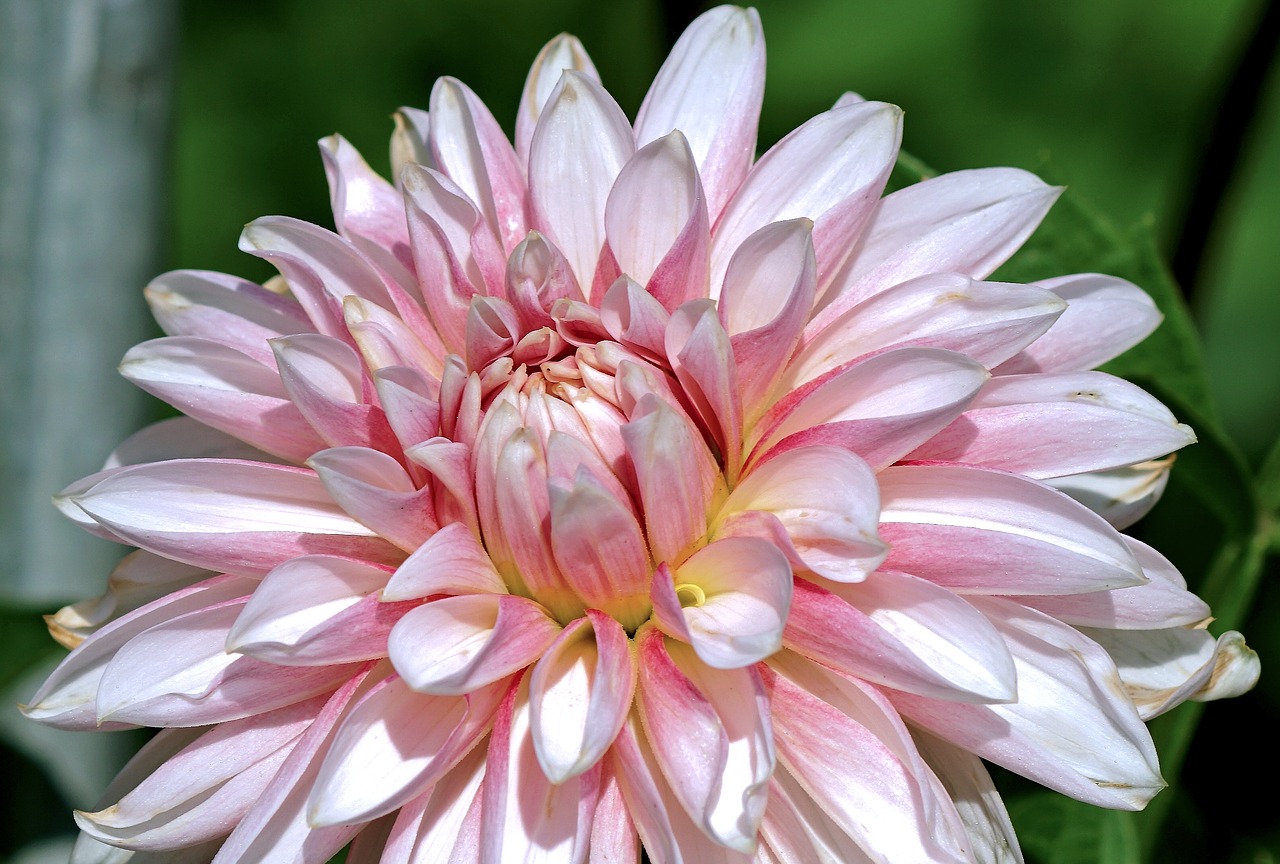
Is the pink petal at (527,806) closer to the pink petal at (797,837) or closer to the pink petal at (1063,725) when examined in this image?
the pink petal at (797,837)

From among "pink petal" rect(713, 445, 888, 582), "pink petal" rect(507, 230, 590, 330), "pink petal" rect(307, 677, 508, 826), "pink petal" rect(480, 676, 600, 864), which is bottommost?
"pink petal" rect(480, 676, 600, 864)

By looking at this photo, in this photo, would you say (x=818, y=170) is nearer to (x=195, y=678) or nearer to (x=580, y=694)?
(x=580, y=694)

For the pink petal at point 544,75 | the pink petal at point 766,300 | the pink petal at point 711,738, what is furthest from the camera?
the pink petal at point 544,75

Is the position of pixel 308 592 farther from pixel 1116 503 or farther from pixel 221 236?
pixel 221 236

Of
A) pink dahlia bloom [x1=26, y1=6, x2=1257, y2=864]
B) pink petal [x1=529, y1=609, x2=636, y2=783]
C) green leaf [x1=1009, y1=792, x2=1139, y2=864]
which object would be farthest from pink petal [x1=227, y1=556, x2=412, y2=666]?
green leaf [x1=1009, y1=792, x2=1139, y2=864]

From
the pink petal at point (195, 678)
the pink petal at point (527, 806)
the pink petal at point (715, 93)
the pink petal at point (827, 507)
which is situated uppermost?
the pink petal at point (715, 93)

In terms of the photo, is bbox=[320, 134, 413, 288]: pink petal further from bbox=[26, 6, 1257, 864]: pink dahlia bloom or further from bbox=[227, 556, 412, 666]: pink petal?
bbox=[227, 556, 412, 666]: pink petal

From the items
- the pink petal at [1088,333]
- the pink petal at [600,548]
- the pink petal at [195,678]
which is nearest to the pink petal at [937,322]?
the pink petal at [1088,333]

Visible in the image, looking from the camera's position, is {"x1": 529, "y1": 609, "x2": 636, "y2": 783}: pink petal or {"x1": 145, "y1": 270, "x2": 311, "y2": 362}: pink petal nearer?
{"x1": 529, "y1": 609, "x2": 636, "y2": 783}: pink petal
